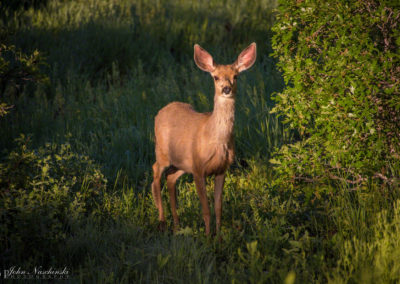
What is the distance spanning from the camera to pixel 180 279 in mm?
3834

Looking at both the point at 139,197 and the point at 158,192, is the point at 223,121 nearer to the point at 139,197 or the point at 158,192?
the point at 158,192

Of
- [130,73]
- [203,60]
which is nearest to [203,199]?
[203,60]

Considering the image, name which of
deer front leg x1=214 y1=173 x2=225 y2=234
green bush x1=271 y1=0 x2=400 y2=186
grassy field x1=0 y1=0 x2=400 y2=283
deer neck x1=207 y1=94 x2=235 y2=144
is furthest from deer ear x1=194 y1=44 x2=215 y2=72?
grassy field x1=0 y1=0 x2=400 y2=283

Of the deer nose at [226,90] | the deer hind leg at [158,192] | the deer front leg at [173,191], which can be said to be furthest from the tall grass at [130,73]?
the deer nose at [226,90]

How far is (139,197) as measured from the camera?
5.71 meters

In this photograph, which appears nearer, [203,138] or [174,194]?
[203,138]

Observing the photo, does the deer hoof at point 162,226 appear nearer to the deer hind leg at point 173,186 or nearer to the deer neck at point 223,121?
the deer hind leg at point 173,186

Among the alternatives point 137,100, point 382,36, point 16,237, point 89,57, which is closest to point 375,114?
point 382,36

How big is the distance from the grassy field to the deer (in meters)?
0.27

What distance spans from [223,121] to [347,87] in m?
1.33

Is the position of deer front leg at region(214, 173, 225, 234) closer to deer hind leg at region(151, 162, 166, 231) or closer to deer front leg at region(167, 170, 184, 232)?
deer front leg at region(167, 170, 184, 232)

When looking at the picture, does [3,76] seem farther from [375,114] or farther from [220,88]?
[375,114]

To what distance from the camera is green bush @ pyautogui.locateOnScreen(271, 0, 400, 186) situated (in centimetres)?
462

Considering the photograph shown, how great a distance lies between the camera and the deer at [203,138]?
4738 mm
